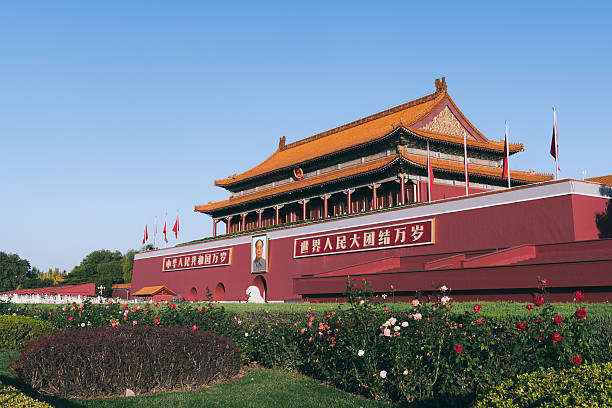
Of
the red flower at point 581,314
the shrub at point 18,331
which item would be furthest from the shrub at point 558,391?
the shrub at point 18,331

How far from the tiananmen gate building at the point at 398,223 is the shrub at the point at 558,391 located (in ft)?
32.1

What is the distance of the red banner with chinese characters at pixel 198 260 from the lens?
122 ft

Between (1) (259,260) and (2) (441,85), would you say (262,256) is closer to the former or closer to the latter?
(1) (259,260)

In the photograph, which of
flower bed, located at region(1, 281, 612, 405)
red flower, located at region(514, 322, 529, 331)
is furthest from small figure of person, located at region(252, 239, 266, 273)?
red flower, located at region(514, 322, 529, 331)

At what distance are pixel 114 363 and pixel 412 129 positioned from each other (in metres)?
25.2

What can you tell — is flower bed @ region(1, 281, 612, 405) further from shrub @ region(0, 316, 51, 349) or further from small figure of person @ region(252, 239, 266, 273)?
small figure of person @ region(252, 239, 266, 273)

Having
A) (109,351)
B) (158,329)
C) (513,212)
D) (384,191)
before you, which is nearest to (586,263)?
(513,212)

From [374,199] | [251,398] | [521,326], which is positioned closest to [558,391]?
[521,326]

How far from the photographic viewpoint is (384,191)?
32406 mm

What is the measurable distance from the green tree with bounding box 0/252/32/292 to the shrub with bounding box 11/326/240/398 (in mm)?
100412

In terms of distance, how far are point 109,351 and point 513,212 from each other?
1587 centimetres

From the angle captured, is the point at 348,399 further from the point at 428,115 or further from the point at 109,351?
the point at 428,115

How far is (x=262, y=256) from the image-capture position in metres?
33.5

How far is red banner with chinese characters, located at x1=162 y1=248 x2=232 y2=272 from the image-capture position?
37281 mm
